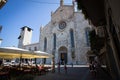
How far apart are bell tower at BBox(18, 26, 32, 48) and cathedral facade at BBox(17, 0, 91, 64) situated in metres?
12.7

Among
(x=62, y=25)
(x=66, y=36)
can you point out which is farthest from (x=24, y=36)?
(x=66, y=36)

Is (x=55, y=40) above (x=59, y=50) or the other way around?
above

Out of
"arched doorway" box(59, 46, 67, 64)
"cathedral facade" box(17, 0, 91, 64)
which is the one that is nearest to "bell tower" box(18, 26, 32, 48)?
"cathedral facade" box(17, 0, 91, 64)

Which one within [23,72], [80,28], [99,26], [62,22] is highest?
[62,22]

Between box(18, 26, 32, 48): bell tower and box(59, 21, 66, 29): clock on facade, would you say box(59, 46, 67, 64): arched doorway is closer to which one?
box(59, 21, 66, 29): clock on facade

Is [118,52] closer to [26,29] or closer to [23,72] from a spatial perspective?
[23,72]

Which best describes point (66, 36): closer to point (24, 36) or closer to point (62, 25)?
point (62, 25)

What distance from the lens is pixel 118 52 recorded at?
4980 mm

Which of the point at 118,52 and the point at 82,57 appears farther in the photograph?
the point at 82,57

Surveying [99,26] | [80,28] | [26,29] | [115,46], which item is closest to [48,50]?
[80,28]

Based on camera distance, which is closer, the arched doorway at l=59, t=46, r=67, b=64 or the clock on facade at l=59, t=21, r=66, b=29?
the arched doorway at l=59, t=46, r=67, b=64

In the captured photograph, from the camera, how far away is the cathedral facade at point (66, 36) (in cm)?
3119

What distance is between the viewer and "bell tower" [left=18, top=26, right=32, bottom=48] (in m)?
48.6

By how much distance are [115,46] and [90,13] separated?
2.43 metres
